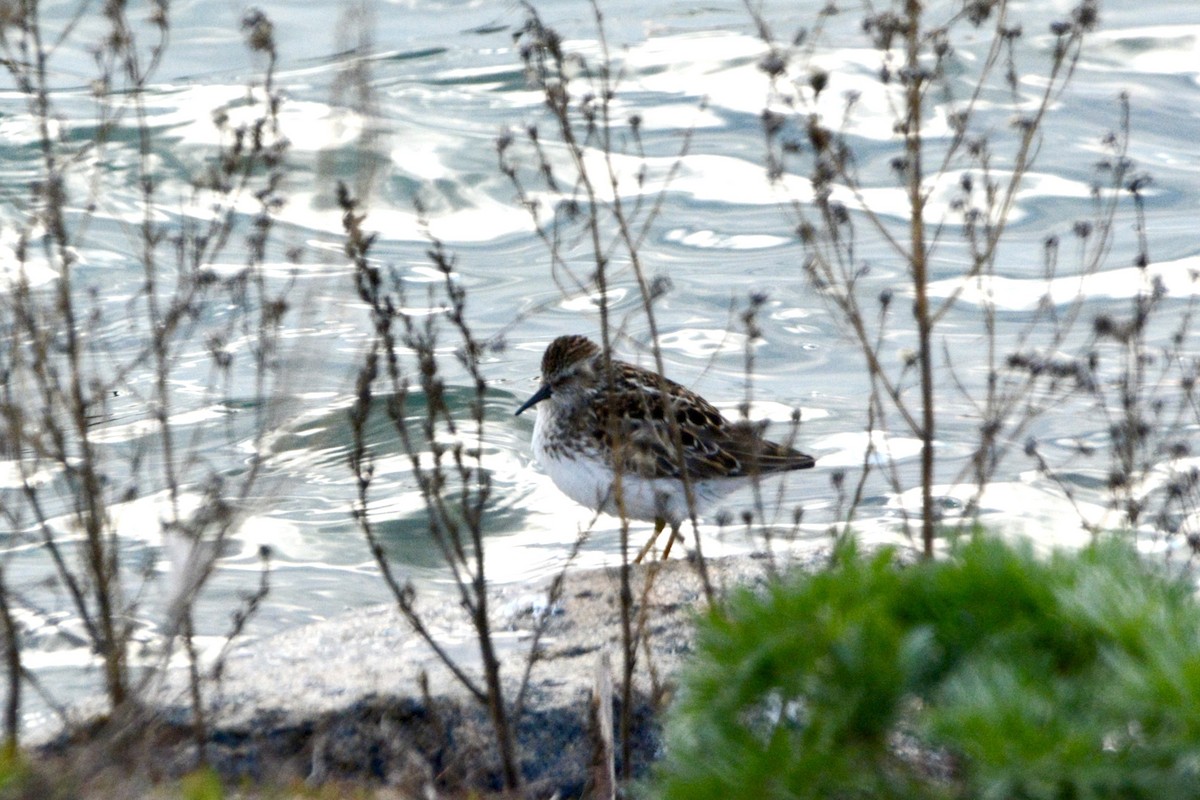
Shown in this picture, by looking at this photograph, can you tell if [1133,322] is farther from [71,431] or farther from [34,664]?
[71,431]

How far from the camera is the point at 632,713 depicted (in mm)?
5785

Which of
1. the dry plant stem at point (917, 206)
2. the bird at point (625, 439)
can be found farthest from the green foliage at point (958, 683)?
the bird at point (625, 439)

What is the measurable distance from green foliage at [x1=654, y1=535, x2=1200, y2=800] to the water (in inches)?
142

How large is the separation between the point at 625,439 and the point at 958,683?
528 centimetres

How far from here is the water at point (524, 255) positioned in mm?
9547

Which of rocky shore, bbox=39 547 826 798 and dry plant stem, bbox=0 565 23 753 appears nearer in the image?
dry plant stem, bbox=0 565 23 753

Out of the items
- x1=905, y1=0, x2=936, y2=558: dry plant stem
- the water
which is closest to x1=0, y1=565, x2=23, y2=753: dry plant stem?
the water

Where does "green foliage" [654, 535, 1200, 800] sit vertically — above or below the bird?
above

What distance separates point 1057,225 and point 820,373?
342 cm

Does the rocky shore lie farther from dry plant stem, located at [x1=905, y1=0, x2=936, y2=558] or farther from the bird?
the bird

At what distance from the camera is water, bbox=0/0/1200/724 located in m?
9.55

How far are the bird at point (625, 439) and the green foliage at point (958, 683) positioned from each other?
4963mm

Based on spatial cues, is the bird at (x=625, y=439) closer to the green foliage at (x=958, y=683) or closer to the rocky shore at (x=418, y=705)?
the rocky shore at (x=418, y=705)

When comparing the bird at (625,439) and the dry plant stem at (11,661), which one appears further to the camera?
the bird at (625,439)
